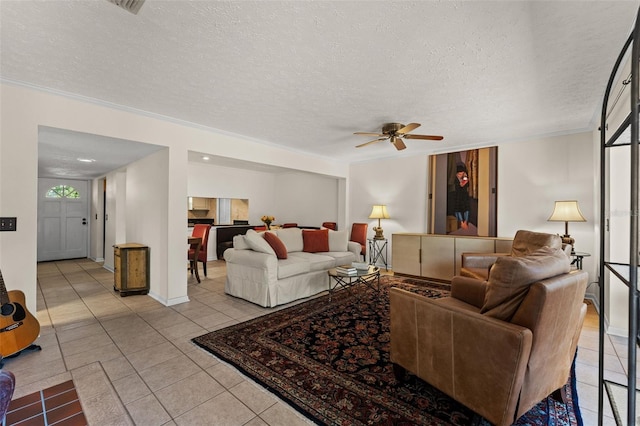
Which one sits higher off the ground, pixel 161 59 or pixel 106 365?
pixel 161 59

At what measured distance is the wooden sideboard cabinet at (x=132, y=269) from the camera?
3887mm

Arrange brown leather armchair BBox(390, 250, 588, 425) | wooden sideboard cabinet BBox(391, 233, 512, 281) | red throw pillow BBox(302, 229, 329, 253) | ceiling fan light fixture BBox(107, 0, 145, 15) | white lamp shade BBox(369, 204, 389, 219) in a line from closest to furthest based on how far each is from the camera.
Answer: brown leather armchair BBox(390, 250, 588, 425), ceiling fan light fixture BBox(107, 0, 145, 15), wooden sideboard cabinet BBox(391, 233, 512, 281), red throw pillow BBox(302, 229, 329, 253), white lamp shade BBox(369, 204, 389, 219)

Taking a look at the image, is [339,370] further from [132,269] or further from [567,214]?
[567,214]

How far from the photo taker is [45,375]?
2061 mm

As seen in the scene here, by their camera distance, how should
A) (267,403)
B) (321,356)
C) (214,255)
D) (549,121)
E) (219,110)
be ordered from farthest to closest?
(214,255) → (549,121) → (219,110) → (321,356) → (267,403)

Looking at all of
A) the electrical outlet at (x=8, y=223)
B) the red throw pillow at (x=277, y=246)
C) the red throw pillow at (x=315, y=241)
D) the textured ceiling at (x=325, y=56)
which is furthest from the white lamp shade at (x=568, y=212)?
the electrical outlet at (x=8, y=223)

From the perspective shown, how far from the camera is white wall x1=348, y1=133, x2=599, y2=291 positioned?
3943 mm

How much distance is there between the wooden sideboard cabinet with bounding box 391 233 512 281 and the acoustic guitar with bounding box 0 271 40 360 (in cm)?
490

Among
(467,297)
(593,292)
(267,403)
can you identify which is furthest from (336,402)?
(593,292)

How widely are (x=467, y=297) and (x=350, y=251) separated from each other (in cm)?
272

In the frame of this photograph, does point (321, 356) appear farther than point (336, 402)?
Yes

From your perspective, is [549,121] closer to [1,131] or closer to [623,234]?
[623,234]

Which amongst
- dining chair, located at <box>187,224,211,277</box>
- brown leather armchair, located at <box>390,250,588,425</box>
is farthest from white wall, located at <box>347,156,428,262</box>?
brown leather armchair, located at <box>390,250,588,425</box>

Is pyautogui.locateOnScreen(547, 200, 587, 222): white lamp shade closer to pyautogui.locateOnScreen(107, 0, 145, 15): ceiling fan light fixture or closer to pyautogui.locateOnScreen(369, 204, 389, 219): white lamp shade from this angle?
pyautogui.locateOnScreen(369, 204, 389, 219): white lamp shade
